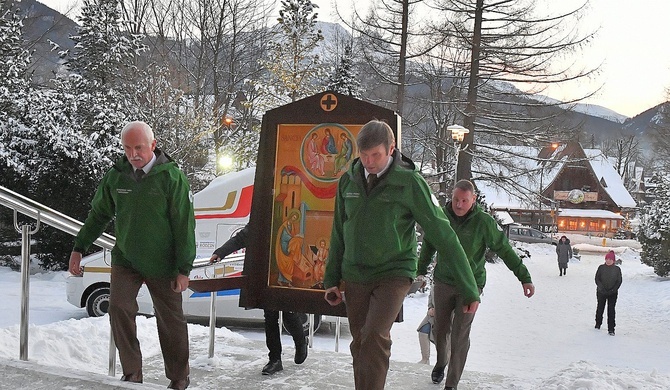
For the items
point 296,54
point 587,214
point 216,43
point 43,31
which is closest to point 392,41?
point 296,54

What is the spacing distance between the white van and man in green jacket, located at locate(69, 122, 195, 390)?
6.44m

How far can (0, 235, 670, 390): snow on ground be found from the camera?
18.9ft

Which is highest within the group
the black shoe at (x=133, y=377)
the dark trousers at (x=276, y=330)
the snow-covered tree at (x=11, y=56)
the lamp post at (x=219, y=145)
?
the snow-covered tree at (x=11, y=56)

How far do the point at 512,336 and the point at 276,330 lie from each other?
10062mm

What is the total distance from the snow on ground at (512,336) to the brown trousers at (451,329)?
460mm

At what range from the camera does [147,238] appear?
425 centimetres

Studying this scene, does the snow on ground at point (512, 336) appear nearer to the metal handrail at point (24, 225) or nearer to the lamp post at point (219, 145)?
the metal handrail at point (24, 225)

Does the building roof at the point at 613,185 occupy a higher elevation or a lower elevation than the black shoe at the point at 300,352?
higher

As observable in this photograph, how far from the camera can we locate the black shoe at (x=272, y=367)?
539cm

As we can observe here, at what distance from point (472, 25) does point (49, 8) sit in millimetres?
22625

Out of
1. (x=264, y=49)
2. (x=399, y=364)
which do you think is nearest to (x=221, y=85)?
(x=264, y=49)

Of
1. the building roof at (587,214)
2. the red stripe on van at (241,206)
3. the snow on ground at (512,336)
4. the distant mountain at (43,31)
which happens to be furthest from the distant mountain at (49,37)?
the building roof at (587,214)

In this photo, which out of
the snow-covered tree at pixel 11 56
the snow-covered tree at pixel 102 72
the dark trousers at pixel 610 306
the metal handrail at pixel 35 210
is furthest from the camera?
the snow-covered tree at pixel 11 56

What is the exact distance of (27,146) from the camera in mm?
17047
